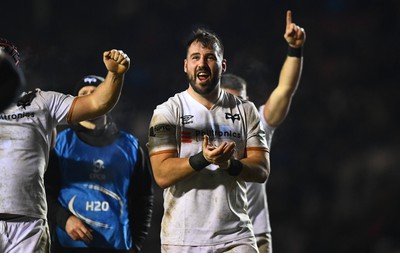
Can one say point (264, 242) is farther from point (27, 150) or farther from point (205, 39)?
point (27, 150)

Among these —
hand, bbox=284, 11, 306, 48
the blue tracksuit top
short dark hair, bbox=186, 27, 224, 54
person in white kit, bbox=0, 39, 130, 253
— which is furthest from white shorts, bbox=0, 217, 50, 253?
hand, bbox=284, 11, 306, 48

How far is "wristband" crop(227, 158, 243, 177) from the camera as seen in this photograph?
379 centimetres

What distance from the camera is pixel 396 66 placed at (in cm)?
859

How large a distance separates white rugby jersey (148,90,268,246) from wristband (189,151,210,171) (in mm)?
178

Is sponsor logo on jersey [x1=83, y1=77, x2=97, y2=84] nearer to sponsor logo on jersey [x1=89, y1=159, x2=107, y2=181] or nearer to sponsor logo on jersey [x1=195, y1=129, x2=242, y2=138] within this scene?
sponsor logo on jersey [x1=89, y1=159, x2=107, y2=181]

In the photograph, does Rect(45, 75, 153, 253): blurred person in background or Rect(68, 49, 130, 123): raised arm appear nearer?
Rect(68, 49, 130, 123): raised arm

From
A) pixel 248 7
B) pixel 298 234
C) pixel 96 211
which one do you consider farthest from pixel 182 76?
pixel 96 211

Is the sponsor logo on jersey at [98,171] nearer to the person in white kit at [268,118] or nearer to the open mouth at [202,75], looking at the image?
the person in white kit at [268,118]

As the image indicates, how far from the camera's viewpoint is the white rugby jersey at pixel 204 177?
12.6 feet

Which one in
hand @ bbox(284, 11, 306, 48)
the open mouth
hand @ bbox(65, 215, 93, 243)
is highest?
hand @ bbox(284, 11, 306, 48)

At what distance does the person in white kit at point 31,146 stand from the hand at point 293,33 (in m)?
1.13

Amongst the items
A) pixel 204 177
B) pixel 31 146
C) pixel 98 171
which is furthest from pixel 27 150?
pixel 204 177

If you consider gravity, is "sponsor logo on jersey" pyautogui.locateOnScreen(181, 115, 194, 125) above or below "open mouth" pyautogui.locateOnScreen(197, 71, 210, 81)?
below

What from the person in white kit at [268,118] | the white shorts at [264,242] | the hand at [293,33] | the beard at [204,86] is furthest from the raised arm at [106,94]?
the white shorts at [264,242]
